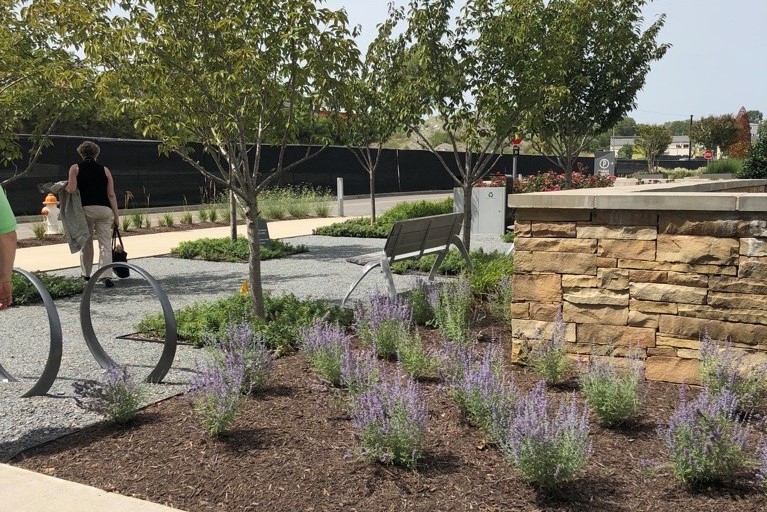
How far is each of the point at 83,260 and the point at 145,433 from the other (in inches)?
233

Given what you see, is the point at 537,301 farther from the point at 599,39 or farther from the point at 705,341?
the point at 599,39

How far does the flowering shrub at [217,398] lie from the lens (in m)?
3.89

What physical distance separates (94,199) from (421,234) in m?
4.12

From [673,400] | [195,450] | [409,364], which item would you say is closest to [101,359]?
[195,450]

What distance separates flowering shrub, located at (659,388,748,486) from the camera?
3.19 m

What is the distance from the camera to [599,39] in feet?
42.8

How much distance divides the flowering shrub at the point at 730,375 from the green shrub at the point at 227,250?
341 inches

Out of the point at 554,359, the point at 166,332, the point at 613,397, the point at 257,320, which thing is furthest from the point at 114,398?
the point at 613,397

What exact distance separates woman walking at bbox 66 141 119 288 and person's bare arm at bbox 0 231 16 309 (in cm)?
562

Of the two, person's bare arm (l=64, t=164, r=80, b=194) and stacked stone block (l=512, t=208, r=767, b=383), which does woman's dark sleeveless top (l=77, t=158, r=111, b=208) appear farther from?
stacked stone block (l=512, t=208, r=767, b=383)

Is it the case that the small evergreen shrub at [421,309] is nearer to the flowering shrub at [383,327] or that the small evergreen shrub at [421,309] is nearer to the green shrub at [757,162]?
the flowering shrub at [383,327]

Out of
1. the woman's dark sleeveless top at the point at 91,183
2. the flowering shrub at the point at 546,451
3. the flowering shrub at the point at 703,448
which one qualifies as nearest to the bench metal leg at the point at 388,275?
the flowering shrub at the point at 546,451

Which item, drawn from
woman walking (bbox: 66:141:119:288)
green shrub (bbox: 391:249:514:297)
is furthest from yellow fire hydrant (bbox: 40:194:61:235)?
green shrub (bbox: 391:249:514:297)

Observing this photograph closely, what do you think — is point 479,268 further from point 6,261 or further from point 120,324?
point 6,261
